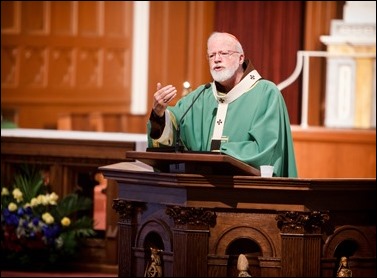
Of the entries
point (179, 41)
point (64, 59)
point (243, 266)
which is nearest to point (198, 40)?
point (179, 41)

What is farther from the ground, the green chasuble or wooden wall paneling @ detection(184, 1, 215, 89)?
wooden wall paneling @ detection(184, 1, 215, 89)

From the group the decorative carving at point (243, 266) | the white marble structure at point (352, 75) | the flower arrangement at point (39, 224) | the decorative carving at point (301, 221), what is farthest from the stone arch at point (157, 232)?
the white marble structure at point (352, 75)

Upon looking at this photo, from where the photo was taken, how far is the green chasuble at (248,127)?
20.6ft

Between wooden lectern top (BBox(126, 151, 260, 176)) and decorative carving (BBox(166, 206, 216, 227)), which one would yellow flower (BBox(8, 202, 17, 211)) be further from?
decorative carving (BBox(166, 206, 216, 227))

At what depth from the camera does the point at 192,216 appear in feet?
19.2

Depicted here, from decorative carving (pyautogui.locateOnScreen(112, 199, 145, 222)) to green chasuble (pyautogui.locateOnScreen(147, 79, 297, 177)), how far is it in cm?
32

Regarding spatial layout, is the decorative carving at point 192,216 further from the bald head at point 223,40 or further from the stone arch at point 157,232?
the bald head at point 223,40

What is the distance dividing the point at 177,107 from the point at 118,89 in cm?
813

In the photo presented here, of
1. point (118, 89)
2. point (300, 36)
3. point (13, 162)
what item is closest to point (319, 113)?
point (300, 36)

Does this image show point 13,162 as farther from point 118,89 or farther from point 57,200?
point 118,89

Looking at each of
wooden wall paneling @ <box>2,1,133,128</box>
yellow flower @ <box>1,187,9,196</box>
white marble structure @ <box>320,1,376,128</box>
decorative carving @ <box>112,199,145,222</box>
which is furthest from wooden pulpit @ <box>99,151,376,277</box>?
wooden wall paneling @ <box>2,1,133,128</box>

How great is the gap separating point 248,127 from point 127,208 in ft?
2.45

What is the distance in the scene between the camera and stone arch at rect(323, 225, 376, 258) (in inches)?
235

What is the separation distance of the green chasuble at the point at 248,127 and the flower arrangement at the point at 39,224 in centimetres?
250
